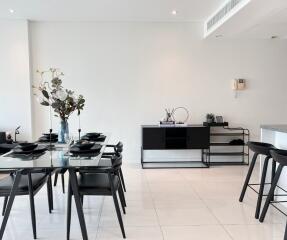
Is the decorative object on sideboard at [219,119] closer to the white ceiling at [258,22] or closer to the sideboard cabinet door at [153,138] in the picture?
the sideboard cabinet door at [153,138]

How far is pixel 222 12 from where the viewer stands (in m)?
4.66

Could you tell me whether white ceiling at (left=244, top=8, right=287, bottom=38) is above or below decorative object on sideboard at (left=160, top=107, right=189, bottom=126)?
above

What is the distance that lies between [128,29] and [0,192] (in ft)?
13.1

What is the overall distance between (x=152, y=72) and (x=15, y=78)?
263 centimetres

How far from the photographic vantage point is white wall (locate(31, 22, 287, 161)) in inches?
225

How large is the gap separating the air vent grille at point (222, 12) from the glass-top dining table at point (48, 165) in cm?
291

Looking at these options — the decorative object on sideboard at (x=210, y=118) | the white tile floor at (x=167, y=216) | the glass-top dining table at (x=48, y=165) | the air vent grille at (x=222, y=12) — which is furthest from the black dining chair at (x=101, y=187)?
the decorative object on sideboard at (x=210, y=118)

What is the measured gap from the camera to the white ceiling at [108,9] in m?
4.56

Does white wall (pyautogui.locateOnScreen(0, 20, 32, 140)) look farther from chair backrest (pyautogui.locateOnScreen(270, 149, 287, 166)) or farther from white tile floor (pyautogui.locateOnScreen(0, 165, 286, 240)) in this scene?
chair backrest (pyautogui.locateOnScreen(270, 149, 287, 166))

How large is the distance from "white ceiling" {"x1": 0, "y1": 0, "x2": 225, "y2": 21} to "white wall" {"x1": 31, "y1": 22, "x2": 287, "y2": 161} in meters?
0.28

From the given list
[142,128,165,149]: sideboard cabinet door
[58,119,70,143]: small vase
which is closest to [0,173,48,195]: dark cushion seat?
[58,119,70,143]: small vase

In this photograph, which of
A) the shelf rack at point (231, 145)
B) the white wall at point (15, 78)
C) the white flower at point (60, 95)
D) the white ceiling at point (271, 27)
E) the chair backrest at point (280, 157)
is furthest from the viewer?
the shelf rack at point (231, 145)

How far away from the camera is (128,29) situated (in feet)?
18.8

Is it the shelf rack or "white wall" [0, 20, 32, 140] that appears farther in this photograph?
the shelf rack
